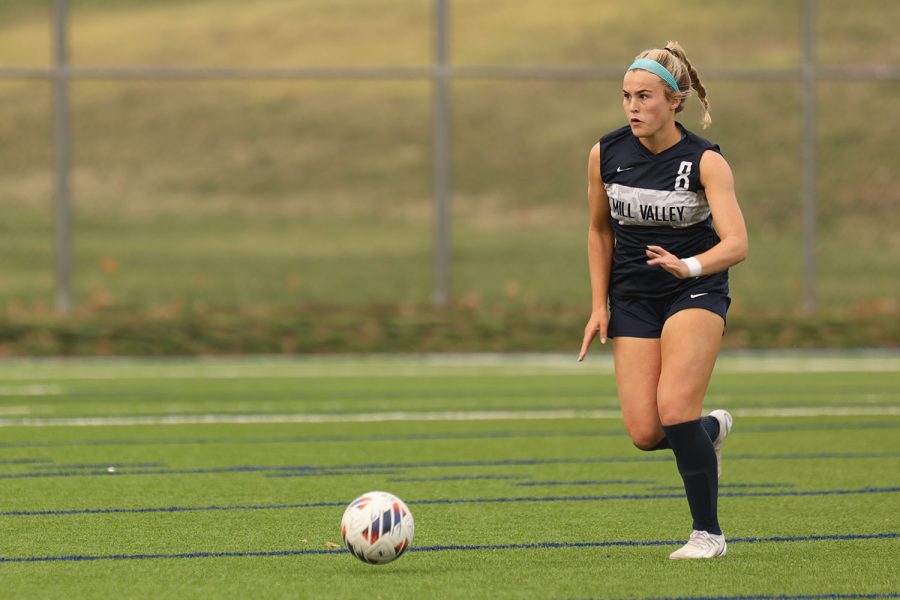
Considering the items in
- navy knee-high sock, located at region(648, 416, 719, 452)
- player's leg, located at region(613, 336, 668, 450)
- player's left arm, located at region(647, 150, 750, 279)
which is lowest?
navy knee-high sock, located at region(648, 416, 719, 452)

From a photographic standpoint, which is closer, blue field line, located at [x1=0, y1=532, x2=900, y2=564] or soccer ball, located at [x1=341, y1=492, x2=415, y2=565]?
soccer ball, located at [x1=341, y1=492, x2=415, y2=565]

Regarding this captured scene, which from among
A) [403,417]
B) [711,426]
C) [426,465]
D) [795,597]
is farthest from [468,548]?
[403,417]

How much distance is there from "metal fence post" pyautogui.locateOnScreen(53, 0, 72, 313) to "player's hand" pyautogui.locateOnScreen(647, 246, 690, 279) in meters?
12.7

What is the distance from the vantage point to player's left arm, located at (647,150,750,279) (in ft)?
20.7

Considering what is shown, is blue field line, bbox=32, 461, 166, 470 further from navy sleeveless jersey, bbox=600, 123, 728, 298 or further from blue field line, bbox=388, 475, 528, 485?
navy sleeveless jersey, bbox=600, 123, 728, 298

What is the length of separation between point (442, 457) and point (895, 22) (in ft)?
48.4

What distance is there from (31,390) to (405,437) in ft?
13.9

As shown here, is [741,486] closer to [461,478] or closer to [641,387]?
[461,478]

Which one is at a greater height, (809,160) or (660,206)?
(660,206)

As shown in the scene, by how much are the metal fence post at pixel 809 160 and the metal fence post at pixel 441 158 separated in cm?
387

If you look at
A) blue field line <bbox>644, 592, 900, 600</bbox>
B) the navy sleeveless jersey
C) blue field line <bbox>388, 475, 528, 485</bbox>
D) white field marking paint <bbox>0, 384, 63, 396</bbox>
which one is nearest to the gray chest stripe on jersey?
the navy sleeveless jersey

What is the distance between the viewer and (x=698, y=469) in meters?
6.62

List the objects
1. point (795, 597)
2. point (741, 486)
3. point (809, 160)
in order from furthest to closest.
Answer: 1. point (809, 160)
2. point (741, 486)
3. point (795, 597)

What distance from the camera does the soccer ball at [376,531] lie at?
20.5ft
